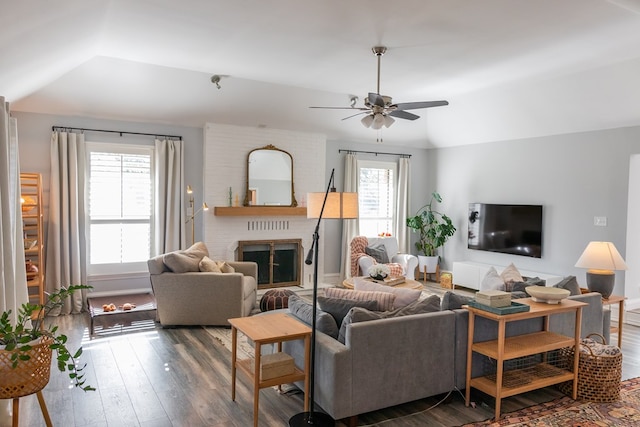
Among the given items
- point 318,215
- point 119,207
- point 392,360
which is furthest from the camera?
point 119,207

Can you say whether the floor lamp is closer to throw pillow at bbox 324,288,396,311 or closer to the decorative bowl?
throw pillow at bbox 324,288,396,311

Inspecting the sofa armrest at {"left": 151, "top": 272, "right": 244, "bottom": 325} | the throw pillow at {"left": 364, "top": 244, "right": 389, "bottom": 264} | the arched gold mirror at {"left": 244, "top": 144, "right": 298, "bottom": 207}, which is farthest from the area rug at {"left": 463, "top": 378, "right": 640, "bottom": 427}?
the arched gold mirror at {"left": 244, "top": 144, "right": 298, "bottom": 207}

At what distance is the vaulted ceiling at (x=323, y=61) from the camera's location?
3.63 m

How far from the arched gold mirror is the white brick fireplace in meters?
0.08

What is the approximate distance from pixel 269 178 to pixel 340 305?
4.27 meters

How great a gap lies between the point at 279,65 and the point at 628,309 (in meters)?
5.43

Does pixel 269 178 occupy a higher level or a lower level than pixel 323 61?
lower

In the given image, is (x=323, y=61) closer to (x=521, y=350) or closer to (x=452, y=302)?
(x=452, y=302)

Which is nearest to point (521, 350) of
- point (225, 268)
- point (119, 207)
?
point (225, 268)

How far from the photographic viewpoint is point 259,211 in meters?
7.09

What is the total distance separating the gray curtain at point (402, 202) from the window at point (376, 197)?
98 millimetres

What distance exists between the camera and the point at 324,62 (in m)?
5.20

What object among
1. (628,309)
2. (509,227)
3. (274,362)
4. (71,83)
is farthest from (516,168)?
(71,83)

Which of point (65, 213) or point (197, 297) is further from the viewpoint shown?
point (65, 213)
